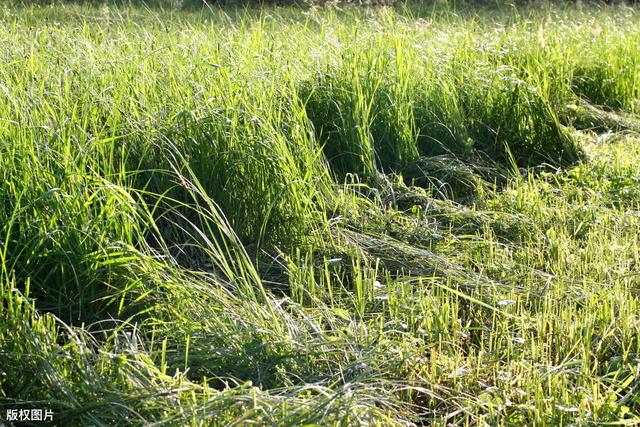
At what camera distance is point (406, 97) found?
4.31 m

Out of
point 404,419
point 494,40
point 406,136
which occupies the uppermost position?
point 494,40

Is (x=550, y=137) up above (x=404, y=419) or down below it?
above

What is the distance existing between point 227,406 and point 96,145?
138 cm

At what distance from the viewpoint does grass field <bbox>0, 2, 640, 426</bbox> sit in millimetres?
2186

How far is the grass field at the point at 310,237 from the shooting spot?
7.17 ft

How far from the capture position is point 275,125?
→ 3469 mm

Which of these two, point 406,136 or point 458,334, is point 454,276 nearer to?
point 458,334

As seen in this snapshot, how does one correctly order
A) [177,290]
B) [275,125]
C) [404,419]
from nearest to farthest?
[404,419], [177,290], [275,125]

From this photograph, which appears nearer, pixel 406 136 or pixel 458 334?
pixel 458 334

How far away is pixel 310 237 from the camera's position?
318 centimetres

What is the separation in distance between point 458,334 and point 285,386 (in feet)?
2.27

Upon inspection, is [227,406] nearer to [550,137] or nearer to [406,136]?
[406,136]

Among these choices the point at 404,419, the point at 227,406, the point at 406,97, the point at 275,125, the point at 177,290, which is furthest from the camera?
the point at 406,97

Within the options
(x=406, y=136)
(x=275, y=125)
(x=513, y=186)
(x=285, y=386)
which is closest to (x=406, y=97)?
(x=406, y=136)
